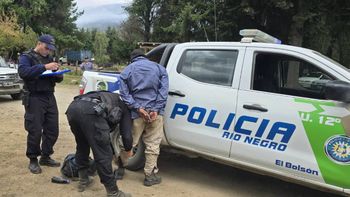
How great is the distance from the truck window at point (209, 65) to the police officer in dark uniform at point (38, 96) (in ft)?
5.65

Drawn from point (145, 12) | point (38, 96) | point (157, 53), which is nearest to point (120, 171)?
point (38, 96)

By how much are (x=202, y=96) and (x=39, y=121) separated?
2.24 metres

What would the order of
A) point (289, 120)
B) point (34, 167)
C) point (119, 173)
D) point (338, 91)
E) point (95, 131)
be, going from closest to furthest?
point (338, 91) → point (289, 120) → point (95, 131) → point (119, 173) → point (34, 167)

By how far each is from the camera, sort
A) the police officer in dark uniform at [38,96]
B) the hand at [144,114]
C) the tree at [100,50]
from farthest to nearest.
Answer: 1. the tree at [100,50]
2. the police officer in dark uniform at [38,96]
3. the hand at [144,114]

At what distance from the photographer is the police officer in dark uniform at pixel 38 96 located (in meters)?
5.85

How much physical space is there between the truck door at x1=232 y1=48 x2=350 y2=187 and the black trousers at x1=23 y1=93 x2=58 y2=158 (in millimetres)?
2575

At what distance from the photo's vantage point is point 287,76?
5504 mm

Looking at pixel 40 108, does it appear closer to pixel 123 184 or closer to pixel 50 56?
pixel 50 56

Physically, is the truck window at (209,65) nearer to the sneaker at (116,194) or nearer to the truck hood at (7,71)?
the sneaker at (116,194)

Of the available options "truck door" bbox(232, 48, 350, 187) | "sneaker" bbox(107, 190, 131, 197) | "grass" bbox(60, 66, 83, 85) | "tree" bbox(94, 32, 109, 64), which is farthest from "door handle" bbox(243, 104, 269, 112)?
"tree" bbox(94, 32, 109, 64)

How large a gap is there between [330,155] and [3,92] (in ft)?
41.0

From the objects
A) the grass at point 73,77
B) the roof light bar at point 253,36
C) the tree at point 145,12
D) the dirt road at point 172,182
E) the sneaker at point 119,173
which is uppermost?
the tree at point 145,12

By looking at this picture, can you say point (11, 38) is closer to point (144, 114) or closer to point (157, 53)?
point (157, 53)

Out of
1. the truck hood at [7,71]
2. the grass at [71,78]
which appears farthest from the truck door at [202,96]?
the grass at [71,78]
